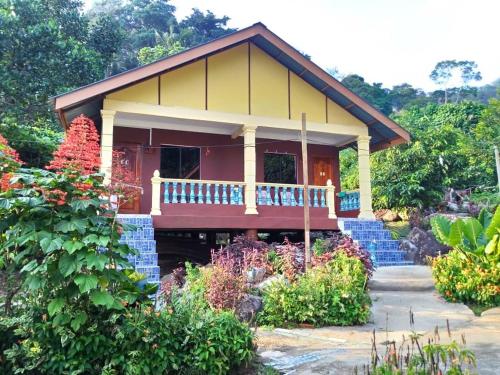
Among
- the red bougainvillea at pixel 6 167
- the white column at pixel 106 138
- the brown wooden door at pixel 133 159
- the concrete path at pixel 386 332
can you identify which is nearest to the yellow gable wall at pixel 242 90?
the white column at pixel 106 138

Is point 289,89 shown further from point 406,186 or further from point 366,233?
point 406,186

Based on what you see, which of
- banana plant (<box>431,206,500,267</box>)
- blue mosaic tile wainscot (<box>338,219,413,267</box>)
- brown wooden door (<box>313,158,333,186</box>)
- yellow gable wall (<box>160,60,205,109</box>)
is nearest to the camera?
banana plant (<box>431,206,500,267</box>)

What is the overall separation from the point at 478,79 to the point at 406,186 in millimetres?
48641

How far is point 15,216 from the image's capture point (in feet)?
13.6

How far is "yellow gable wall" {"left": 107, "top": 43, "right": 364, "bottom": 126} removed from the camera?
10953mm

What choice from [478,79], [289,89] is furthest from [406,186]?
[478,79]

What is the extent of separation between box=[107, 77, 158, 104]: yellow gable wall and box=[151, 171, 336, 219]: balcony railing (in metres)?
1.81

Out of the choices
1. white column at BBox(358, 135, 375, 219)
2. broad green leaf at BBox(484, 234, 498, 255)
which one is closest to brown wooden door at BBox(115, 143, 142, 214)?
white column at BBox(358, 135, 375, 219)

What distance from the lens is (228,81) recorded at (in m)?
11.6

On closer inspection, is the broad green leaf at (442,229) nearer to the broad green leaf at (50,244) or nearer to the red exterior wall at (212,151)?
the red exterior wall at (212,151)

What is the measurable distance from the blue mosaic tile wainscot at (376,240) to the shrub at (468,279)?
2048 mm

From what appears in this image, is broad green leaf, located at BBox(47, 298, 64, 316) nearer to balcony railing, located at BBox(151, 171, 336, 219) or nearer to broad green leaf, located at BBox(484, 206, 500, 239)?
balcony railing, located at BBox(151, 171, 336, 219)

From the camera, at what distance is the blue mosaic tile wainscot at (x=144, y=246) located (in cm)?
852

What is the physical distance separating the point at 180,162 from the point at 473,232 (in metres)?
7.69
